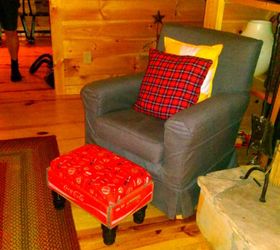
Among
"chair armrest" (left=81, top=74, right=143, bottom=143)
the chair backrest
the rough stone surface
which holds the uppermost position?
the chair backrest

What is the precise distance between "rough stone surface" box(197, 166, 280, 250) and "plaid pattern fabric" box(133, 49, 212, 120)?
1.42ft

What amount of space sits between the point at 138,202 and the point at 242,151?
43.7 inches

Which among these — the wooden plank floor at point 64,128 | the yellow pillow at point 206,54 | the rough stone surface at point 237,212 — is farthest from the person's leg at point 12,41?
the rough stone surface at point 237,212

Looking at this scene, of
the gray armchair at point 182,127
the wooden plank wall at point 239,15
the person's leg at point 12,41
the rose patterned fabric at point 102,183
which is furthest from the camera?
the person's leg at point 12,41

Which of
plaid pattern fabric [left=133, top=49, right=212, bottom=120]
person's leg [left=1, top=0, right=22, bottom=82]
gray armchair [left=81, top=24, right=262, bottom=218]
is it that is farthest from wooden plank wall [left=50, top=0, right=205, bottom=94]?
plaid pattern fabric [left=133, top=49, right=212, bottom=120]

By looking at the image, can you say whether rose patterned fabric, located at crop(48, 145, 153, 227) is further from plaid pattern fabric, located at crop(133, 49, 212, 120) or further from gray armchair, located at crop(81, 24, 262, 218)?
plaid pattern fabric, located at crop(133, 49, 212, 120)

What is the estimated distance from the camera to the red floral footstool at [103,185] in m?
1.39

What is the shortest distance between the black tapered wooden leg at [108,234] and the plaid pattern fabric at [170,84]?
26.2 inches

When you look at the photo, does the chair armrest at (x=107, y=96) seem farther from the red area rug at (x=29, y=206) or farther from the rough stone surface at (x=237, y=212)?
the rough stone surface at (x=237, y=212)

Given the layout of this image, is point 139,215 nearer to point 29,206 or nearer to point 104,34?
point 29,206

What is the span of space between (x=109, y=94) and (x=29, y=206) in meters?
0.75

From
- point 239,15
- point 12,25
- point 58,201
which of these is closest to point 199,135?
point 58,201

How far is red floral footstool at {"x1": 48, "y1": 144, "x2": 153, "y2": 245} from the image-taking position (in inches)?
54.9

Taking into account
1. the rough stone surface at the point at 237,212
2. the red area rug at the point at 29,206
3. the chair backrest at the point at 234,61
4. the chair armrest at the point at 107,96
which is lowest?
the red area rug at the point at 29,206
